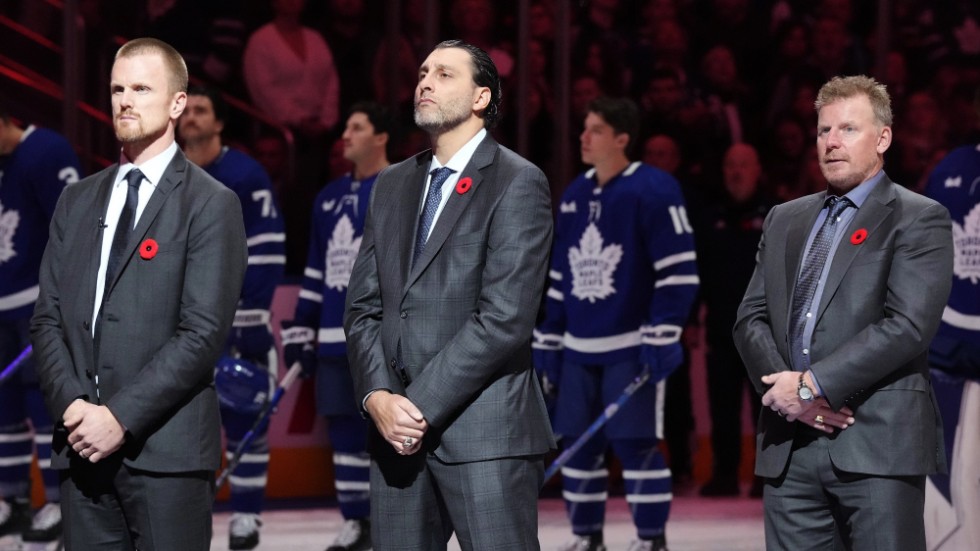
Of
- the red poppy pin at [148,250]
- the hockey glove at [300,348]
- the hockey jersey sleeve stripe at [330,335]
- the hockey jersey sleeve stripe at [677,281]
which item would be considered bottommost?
the hockey glove at [300,348]

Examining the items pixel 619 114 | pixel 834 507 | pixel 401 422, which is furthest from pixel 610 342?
pixel 401 422

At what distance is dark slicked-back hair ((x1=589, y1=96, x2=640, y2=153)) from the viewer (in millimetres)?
4750

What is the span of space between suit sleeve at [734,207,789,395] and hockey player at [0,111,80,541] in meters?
2.67

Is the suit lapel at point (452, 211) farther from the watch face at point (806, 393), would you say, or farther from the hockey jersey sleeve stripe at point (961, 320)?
the hockey jersey sleeve stripe at point (961, 320)

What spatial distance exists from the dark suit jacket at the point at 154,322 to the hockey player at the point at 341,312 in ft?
7.03

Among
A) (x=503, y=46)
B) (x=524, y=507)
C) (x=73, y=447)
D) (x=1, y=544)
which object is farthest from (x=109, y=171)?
(x=503, y=46)

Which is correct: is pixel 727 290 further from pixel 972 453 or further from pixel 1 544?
pixel 1 544

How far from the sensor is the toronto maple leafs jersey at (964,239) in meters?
4.19

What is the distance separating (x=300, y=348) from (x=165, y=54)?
94.3 inches

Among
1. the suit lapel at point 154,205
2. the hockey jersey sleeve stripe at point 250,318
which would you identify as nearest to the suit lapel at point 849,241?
the suit lapel at point 154,205

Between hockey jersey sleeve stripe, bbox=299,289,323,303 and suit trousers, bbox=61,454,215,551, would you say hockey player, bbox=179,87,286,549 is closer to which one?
hockey jersey sleeve stripe, bbox=299,289,323,303

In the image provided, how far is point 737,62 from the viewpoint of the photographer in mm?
6711

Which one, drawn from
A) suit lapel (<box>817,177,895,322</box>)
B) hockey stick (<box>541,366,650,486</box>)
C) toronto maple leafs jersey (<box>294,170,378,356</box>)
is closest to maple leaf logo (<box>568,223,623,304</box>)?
hockey stick (<box>541,366,650,486</box>)

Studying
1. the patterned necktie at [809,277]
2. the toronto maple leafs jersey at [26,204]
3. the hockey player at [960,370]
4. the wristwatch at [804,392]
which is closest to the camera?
the wristwatch at [804,392]
